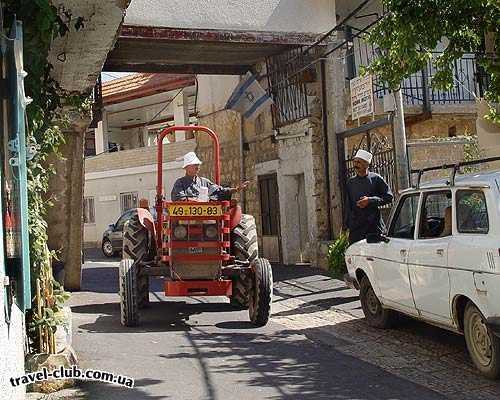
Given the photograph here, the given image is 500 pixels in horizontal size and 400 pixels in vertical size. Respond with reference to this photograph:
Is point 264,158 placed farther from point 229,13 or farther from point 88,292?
point 88,292

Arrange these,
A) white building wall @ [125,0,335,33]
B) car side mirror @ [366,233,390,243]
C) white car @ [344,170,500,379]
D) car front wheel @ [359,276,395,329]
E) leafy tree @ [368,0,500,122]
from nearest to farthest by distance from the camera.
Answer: white car @ [344,170,500,379] → leafy tree @ [368,0,500,122] → car side mirror @ [366,233,390,243] → car front wheel @ [359,276,395,329] → white building wall @ [125,0,335,33]

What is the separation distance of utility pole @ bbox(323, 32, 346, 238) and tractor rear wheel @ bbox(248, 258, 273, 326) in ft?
19.4

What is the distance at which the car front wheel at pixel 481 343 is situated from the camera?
19.3ft

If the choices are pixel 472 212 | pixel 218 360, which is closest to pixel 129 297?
pixel 218 360

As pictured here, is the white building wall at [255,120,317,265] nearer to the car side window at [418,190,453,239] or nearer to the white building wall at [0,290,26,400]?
the car side window at [418,190,453,239]

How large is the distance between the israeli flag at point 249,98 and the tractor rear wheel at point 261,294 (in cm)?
800

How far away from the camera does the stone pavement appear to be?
20.0 ft

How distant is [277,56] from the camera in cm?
1631

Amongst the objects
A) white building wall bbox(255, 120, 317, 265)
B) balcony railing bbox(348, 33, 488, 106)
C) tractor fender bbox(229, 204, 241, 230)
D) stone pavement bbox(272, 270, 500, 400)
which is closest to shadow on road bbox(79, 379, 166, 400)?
stone pavement bbox(272, 270, 500, 400)

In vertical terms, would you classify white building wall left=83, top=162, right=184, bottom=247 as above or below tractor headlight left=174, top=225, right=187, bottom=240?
above

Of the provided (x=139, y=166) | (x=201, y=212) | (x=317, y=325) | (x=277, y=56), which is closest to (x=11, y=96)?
(x=201, y=212)

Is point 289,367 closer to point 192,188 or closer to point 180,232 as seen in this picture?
point 180,232

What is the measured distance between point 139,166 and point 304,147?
1392 cm

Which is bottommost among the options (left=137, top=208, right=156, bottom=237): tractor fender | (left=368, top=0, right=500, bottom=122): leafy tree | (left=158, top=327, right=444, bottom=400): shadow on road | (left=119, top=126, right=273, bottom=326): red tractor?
(left=158, top=327, right=444, bottom=400): shadow on road
